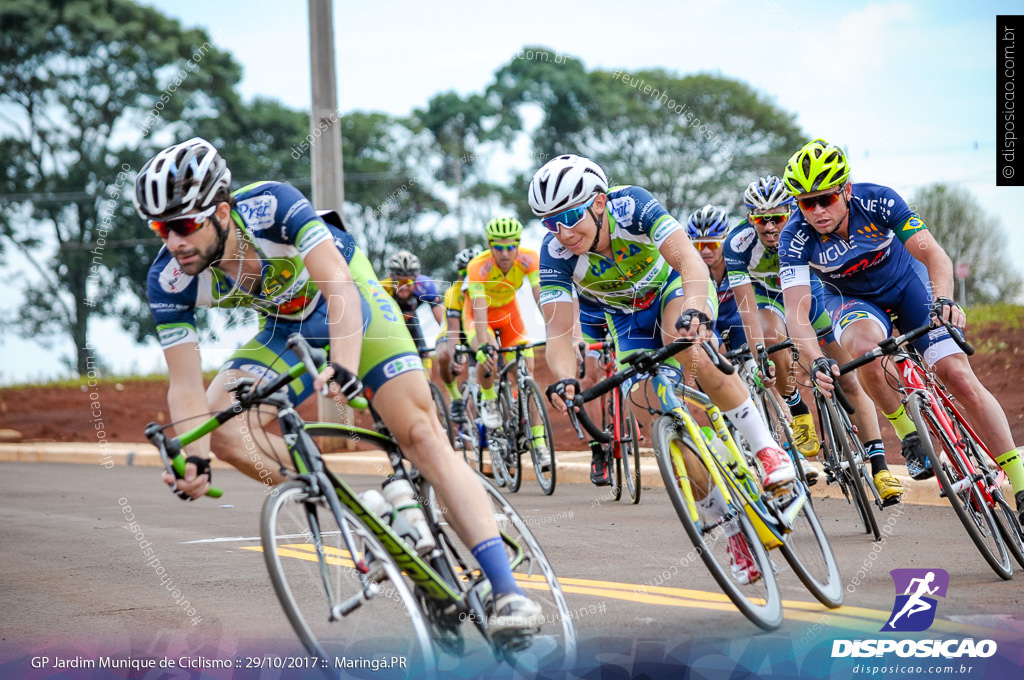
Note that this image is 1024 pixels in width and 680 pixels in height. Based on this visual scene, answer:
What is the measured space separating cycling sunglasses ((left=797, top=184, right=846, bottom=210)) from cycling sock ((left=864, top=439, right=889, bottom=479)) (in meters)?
1.86

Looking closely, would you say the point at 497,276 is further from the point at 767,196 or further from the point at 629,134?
the point at 629,134

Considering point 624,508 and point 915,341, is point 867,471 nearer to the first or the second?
point 915,341

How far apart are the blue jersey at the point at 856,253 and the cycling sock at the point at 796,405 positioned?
2.20 meters

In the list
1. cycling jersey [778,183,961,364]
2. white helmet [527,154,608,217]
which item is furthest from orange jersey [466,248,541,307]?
white helmet [527,154,608,217]

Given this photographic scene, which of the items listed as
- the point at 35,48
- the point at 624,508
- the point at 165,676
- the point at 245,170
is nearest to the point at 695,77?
the point at 245,170

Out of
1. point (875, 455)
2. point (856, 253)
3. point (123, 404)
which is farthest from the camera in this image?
point (123, 404)

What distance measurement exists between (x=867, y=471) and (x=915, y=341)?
52.3 inches

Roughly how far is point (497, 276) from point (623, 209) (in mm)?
5698

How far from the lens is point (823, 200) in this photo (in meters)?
6.61

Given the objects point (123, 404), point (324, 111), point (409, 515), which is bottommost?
point (123, 404)

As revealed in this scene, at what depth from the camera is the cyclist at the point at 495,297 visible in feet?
36.7

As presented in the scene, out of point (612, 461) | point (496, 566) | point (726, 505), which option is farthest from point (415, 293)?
point (496, 566)

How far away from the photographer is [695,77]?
120ft

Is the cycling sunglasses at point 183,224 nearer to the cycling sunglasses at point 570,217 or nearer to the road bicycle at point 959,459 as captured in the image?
the cycling sunglasses at point 570,217
